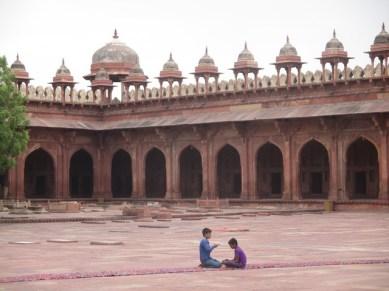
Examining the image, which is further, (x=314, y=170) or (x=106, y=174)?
(x=106, y=174)

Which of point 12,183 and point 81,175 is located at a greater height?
point 81,175

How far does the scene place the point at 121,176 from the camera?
40.0m

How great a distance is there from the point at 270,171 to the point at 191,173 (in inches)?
165

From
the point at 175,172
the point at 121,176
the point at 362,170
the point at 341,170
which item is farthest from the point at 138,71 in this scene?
the point at 341,170

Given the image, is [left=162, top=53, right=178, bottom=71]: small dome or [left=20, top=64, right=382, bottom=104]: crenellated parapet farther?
[left=162, top=53, right=178, bottom=71]: small dome

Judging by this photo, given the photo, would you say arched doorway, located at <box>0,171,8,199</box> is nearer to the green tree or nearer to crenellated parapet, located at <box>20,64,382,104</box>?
crenellated parapet, located at <box>20,64,382,104</box>

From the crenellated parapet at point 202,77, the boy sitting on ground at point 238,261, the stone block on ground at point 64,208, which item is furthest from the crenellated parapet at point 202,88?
the boy sitting on ground at point 238,261

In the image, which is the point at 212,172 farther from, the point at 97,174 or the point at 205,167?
the point at 97,174

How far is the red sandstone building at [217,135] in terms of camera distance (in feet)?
99.6

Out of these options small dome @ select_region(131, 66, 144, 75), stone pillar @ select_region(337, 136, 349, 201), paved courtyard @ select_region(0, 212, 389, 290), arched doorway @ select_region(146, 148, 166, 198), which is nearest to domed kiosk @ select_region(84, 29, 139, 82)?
small dome @ select_region(131, 66, 144, 75)

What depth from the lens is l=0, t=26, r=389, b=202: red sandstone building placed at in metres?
30.4

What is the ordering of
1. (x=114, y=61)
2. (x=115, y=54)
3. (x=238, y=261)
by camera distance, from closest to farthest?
(x=238, y=261)
(x=114, y=61)
(x=115, y=54)

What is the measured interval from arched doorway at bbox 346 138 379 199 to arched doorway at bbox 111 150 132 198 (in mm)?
10805

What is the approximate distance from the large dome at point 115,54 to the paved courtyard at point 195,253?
22.9m
